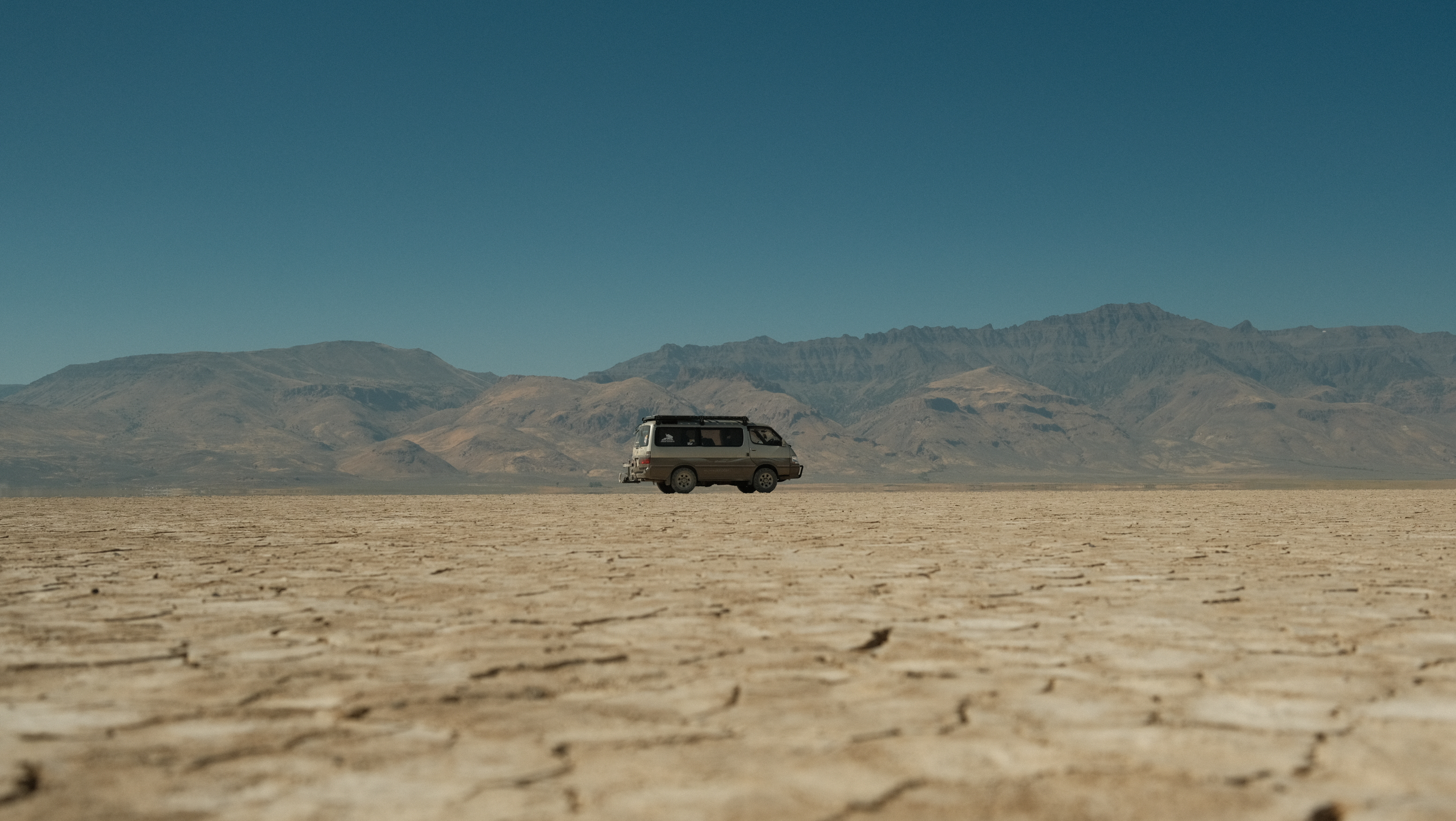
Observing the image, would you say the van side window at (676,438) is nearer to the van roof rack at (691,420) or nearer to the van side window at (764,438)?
the van roof rack at (691,420)

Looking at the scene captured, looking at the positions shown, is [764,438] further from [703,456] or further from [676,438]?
[676,438]

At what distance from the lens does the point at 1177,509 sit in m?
20.5

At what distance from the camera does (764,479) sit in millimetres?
29281

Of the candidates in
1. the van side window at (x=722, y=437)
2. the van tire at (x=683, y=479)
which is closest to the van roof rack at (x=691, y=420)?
the van side window at (x=722, y=437)

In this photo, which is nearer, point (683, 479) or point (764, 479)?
point (683, 479)

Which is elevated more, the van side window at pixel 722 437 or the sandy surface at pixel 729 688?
the van side window at pixel 722 437

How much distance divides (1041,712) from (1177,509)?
18002 mm

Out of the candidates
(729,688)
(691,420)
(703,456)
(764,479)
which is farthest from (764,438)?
(729,688)

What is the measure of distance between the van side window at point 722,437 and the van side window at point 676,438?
298mm

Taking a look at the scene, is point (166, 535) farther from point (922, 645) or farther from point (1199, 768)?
point (1199, 768)

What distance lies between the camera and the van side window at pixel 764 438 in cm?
2922

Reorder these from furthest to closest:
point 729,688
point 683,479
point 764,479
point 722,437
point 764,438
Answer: point 764,438, point 764,479, point 722,437, point 683,479, point 729,688

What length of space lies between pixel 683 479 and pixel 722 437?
146cm

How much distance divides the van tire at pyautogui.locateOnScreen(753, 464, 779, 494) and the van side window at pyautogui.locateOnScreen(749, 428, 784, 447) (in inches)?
→ 24.3
